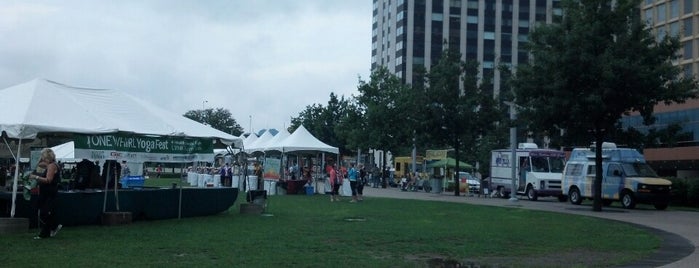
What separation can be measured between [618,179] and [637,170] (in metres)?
0.82

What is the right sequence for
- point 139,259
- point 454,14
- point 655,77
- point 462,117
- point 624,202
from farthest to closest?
point 454,14, point 462,117, point 624,202, point 655,77, point 139,259

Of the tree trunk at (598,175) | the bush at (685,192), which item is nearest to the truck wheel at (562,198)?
the bush at (685,192)

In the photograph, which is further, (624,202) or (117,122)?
(624,202)

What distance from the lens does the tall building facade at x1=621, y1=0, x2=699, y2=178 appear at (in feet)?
204

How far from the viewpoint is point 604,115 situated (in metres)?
27.0

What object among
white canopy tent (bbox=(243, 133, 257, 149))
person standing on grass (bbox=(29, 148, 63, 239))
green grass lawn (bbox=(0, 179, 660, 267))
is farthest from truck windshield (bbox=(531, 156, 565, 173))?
person standing on grass (bbox=(29, 148, 63, 239))

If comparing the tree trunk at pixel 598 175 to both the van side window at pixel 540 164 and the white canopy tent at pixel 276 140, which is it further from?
the white canopy tent at pixel 276 140

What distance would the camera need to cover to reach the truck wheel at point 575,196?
32312 millimetres

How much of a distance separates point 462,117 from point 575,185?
368 inches

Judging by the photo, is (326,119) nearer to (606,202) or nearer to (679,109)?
(679,109)

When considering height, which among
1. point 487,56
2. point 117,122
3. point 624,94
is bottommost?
point 117,122

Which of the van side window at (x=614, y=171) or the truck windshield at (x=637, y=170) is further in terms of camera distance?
the van side window at (x=614, y=171)

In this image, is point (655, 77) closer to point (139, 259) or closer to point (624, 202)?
point (624, 202)

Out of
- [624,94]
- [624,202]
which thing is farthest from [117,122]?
[624,202]
